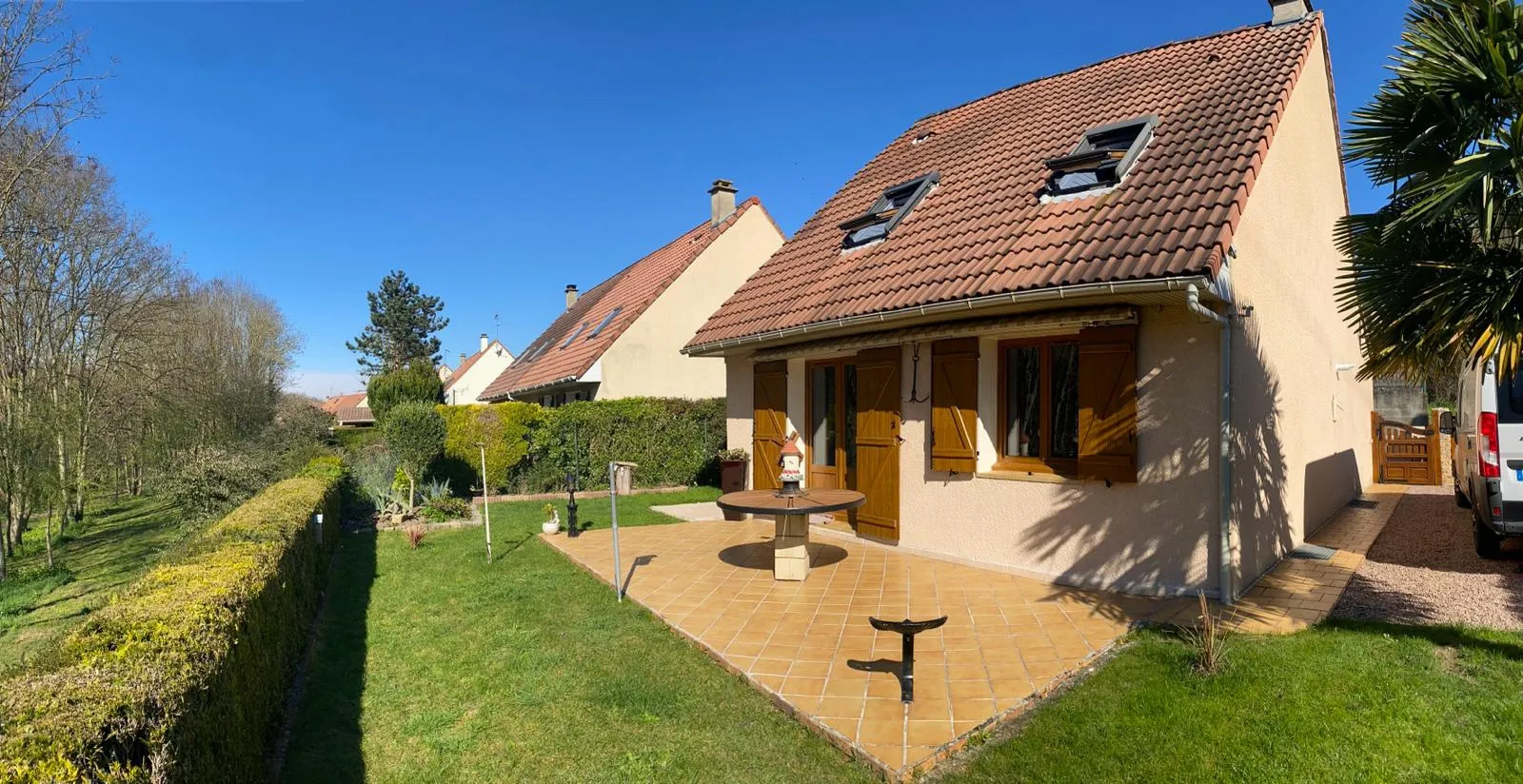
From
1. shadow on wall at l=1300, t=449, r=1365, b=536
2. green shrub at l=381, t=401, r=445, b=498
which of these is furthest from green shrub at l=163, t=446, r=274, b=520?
shadow on wall at l=1300, t=449, r=1365, b=536

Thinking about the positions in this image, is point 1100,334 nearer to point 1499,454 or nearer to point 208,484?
point 1499,454

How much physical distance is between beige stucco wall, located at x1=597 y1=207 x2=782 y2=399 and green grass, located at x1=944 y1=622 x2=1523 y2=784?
47.4ft

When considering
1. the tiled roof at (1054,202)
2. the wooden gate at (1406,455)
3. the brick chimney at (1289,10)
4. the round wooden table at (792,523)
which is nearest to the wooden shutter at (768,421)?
the tiled roof at (1054,202)

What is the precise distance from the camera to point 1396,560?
24.8 ft

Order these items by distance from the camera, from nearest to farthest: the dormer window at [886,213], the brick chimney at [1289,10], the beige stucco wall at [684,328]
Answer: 1. the brick chimney at [1289,10]
2. the dormer window at [886,213]
3. the beige stucco wall at [684,328]

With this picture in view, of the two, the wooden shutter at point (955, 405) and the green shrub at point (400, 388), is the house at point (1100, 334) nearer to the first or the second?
the wooden shutter at point (955, 405)

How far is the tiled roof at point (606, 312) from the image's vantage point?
18.4 meters

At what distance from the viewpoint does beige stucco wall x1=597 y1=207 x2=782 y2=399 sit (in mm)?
17828

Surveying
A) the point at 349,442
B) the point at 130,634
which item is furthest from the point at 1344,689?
the point at 349,442

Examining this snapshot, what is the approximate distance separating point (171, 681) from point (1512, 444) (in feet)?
33.4

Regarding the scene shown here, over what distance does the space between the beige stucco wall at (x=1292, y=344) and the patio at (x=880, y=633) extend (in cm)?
204

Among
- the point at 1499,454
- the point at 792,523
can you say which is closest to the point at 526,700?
the point at 792,523

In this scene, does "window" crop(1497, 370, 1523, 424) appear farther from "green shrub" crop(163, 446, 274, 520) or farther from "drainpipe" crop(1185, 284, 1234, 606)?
"green shrub" crop(163, 446, 274, 520)

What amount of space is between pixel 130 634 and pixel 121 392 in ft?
59.6
